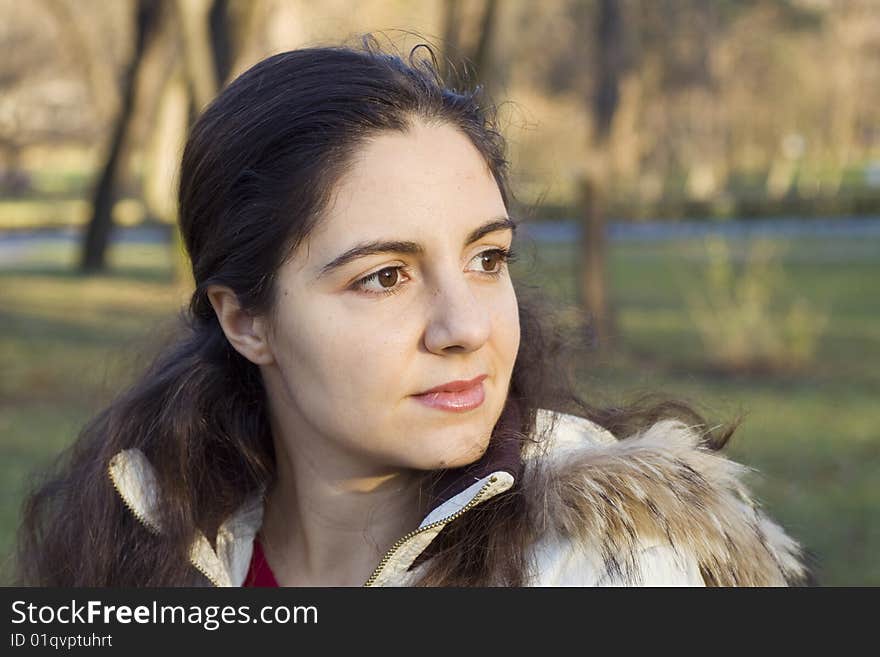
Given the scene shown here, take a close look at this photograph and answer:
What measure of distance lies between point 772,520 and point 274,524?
0.97m

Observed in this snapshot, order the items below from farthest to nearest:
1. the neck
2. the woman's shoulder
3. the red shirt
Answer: the red shirt, the neck, the woman's shoulder

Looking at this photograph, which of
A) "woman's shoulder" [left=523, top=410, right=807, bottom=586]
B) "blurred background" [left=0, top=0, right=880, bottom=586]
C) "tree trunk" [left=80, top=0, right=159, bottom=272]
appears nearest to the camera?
"woman's shoulder" [left=523, top=410, right=807, bottom=586]

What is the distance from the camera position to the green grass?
5.40 meters

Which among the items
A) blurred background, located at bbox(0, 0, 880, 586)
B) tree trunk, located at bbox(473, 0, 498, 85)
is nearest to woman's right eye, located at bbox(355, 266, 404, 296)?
blurred background, located at bbox(0, 0, 880, 586)

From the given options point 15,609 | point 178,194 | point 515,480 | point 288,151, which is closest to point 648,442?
point 515,480

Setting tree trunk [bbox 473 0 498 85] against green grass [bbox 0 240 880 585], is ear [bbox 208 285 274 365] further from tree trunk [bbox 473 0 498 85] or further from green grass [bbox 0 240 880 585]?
tree trunk [bbox 473 0 498 85]

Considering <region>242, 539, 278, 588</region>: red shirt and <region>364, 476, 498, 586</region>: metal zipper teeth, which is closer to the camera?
<region>364, 476, 498, 586</region>: metal zipper teeth

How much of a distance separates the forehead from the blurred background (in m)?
0.63

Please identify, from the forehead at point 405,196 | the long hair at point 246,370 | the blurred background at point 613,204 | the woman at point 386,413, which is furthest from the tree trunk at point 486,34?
the forehead at point 405,196

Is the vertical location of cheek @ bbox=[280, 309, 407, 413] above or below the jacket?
above

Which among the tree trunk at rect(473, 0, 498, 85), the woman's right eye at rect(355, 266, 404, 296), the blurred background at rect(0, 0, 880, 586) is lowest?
the blurred background at rect(0, 0, 880, 586)

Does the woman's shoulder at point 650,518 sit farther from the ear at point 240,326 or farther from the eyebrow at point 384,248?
the ear at point 240,326

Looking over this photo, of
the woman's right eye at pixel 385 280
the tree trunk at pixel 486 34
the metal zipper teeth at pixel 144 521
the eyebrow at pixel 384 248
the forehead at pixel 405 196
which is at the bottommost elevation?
the tree trunk at pixel 486 34

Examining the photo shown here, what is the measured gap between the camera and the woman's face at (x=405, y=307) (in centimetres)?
201
